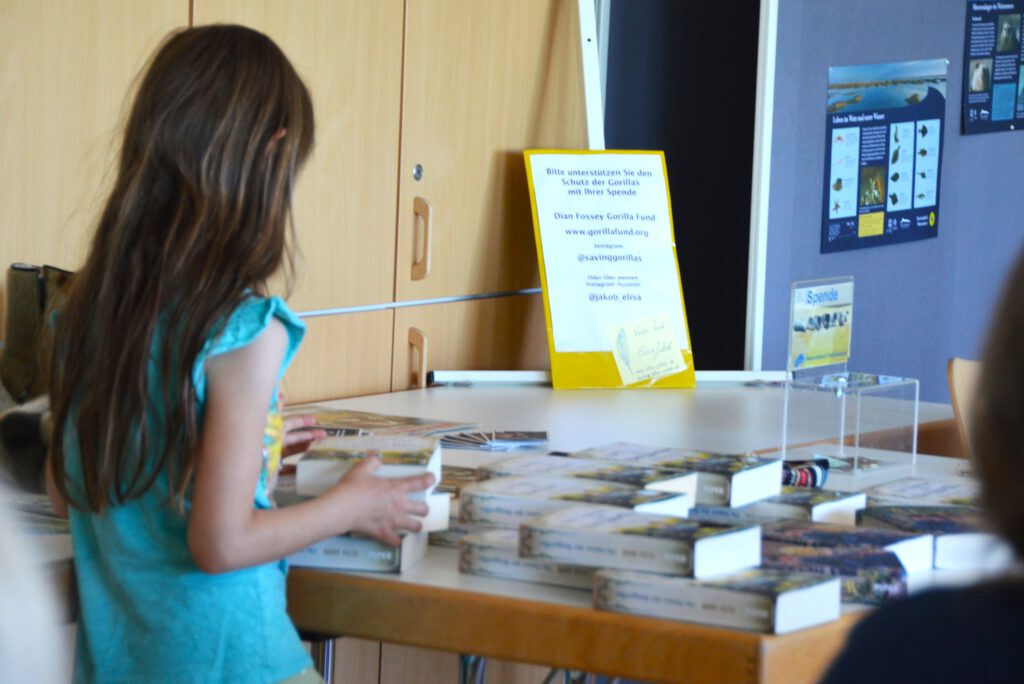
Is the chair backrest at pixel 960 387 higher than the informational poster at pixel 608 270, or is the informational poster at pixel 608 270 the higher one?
the informational poster at pixel 608 270

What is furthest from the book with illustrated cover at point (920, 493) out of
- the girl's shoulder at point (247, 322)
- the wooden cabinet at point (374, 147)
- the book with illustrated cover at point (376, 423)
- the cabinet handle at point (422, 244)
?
the cabinet handle at point (422, 244)

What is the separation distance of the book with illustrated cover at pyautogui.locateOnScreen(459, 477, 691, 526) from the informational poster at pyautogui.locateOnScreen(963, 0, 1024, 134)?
4.10m

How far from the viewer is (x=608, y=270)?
3.55m

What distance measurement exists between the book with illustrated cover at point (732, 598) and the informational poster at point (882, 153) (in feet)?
10.4

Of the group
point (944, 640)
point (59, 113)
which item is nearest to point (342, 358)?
point (59, 113)

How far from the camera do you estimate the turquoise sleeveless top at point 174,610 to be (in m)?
1.58

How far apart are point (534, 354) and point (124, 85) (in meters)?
1.53

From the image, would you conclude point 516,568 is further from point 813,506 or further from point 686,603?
point 813,506

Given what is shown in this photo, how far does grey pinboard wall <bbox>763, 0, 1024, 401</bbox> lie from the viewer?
4.07m

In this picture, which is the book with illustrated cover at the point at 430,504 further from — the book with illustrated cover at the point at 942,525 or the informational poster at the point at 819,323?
the informational poster at the point at 819,323

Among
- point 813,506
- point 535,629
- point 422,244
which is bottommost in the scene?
point 535,629

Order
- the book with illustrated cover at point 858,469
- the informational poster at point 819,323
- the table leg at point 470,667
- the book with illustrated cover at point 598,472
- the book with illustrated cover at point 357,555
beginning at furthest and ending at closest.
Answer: the informational poster at point 819,323 < the book with illustrated cover at point 858,469 < the table leg at point 470,667 < the book with illustrated cover at point 598,472 < the book with illustrated cover at point 357,555

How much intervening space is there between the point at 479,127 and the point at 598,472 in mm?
1843

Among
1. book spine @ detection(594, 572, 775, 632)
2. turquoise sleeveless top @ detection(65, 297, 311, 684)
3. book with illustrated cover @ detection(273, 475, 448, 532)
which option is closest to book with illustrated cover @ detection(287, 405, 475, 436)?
book with illustrated cover @ detection(273, 475, 448, 532)
